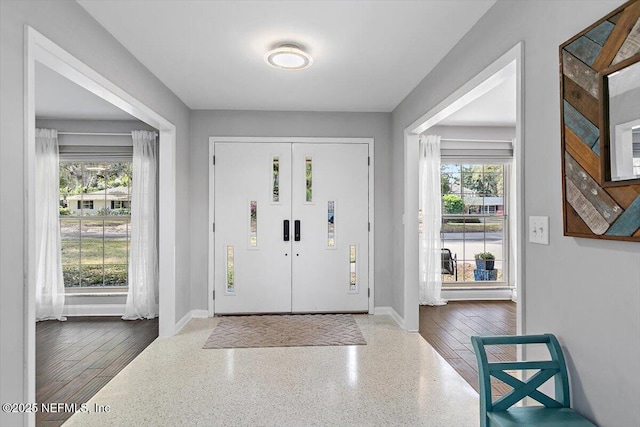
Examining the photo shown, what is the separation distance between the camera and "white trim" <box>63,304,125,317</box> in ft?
16.0

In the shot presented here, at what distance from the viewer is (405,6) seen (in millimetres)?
2332

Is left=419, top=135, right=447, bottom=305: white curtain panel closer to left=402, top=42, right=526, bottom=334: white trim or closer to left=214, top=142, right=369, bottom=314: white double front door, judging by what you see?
left=214, top=142, right=369, bottom=314: white double front door

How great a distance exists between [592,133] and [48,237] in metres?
5.41

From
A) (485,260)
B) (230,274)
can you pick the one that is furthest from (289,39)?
(485,260)

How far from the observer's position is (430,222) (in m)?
5.38

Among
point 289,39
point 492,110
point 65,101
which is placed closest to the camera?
point 289,39

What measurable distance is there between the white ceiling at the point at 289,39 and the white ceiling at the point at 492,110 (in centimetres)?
94

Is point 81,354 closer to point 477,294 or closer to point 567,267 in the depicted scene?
point 567,267

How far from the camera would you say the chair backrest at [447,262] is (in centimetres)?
584

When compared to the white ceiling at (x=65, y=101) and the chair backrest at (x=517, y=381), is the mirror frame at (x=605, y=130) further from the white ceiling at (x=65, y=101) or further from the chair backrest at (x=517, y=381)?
the white ceiling at (x=65, y=101)

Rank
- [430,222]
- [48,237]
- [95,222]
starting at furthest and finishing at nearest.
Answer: [430,222] < [95,222] < [48,237]

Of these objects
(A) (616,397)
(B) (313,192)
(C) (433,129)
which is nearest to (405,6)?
(A) (616,397)

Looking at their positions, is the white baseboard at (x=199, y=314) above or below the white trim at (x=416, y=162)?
below

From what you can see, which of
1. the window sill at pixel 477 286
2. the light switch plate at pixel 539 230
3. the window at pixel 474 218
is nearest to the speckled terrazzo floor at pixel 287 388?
the light switch plate at pixel 539 230
